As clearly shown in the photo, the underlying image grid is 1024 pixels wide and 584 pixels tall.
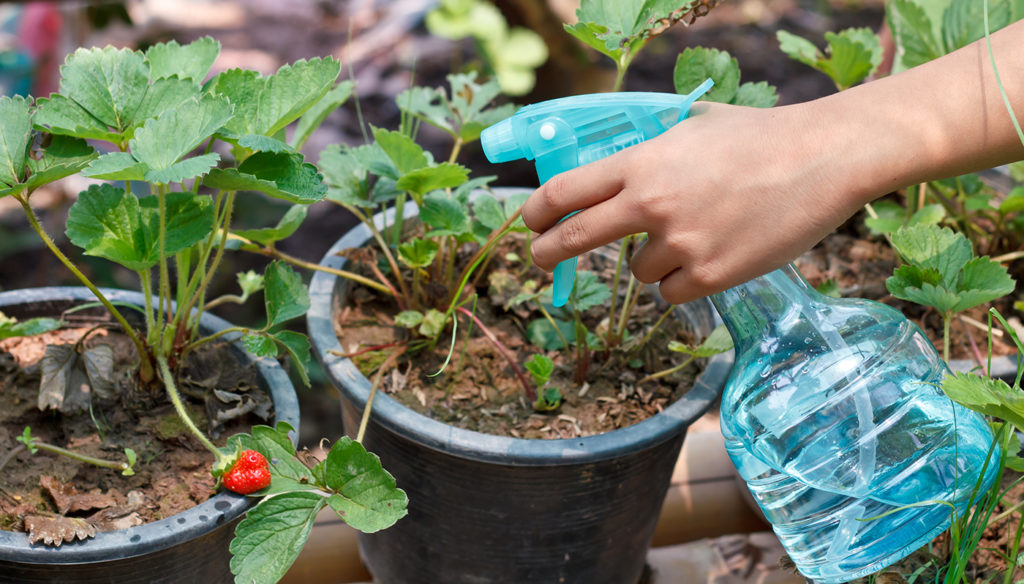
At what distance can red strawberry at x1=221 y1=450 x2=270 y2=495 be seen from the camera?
0.77m

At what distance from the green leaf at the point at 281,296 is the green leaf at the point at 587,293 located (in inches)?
11.6

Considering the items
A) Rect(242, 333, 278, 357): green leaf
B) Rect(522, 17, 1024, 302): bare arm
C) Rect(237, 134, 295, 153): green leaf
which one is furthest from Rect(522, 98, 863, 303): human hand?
Rect(242, 333, 278, 357): green leaf

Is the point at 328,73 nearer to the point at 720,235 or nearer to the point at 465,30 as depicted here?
the point at 720,235

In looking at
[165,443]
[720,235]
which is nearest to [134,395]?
[165,443]

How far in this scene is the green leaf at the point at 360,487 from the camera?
2.36 feet

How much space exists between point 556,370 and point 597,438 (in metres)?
0.18

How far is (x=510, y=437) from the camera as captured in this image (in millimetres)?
875

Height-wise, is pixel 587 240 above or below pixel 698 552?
above

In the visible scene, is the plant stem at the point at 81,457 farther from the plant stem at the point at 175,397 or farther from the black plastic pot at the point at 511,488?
the black plastic pot at the point at 511,488

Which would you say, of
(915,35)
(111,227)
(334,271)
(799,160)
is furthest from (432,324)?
(915,35)

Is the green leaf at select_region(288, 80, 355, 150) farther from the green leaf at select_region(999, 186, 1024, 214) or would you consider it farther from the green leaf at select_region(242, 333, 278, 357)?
the green leaf at select_region(999, 186, 1024, 214)

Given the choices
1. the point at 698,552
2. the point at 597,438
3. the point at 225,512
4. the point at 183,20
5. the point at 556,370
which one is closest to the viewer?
the point at 225,512

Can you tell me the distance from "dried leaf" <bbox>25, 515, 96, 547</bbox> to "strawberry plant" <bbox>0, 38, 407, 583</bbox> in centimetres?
10

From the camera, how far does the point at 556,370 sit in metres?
1.04
